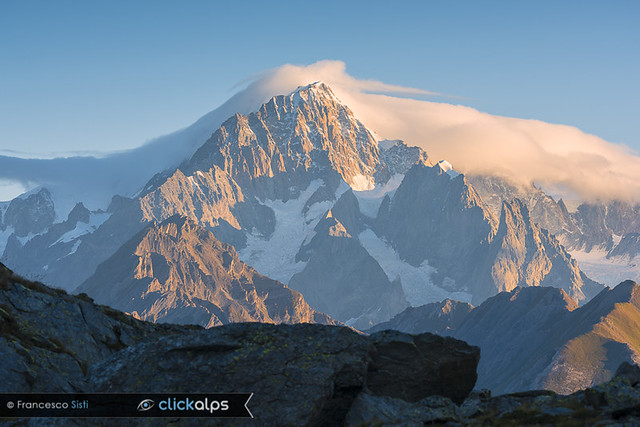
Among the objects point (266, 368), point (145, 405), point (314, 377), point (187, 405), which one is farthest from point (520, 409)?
point (145, 405)

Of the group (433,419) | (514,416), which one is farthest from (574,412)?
(433,419)

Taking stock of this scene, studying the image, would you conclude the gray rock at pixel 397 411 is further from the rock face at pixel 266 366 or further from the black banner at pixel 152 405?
the black banner at pixel 152 405

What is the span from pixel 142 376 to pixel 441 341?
15327 millimetres

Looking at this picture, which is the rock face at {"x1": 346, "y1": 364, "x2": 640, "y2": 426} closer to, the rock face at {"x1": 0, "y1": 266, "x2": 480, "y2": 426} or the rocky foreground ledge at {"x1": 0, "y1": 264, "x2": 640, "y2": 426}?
the rocky foreground ledge at {"x1": 0, "y1": 264, "x2": 640, "y2": 426}

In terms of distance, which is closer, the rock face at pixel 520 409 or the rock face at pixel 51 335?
the rock face at pixel 520 409

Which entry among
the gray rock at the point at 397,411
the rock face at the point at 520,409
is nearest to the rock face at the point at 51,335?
the gray rock at the point at 397,411

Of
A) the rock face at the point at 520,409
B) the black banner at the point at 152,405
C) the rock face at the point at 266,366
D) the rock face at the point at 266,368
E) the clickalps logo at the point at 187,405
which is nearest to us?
the rock face at the point at 520,409

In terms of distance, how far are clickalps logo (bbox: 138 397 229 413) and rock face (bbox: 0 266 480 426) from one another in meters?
0.56

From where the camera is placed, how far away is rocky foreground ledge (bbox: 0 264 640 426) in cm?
3019

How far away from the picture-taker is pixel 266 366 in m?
31.6

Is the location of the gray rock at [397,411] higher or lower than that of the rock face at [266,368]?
lower

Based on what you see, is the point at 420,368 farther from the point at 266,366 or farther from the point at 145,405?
the point at 145,405

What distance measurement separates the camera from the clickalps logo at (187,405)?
100ft

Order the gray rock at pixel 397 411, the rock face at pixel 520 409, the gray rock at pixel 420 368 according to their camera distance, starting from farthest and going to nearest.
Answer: the gray rock at pixel 420 368 < the gray rock at pixel 397 411 < the rock face at pixel 520 409
